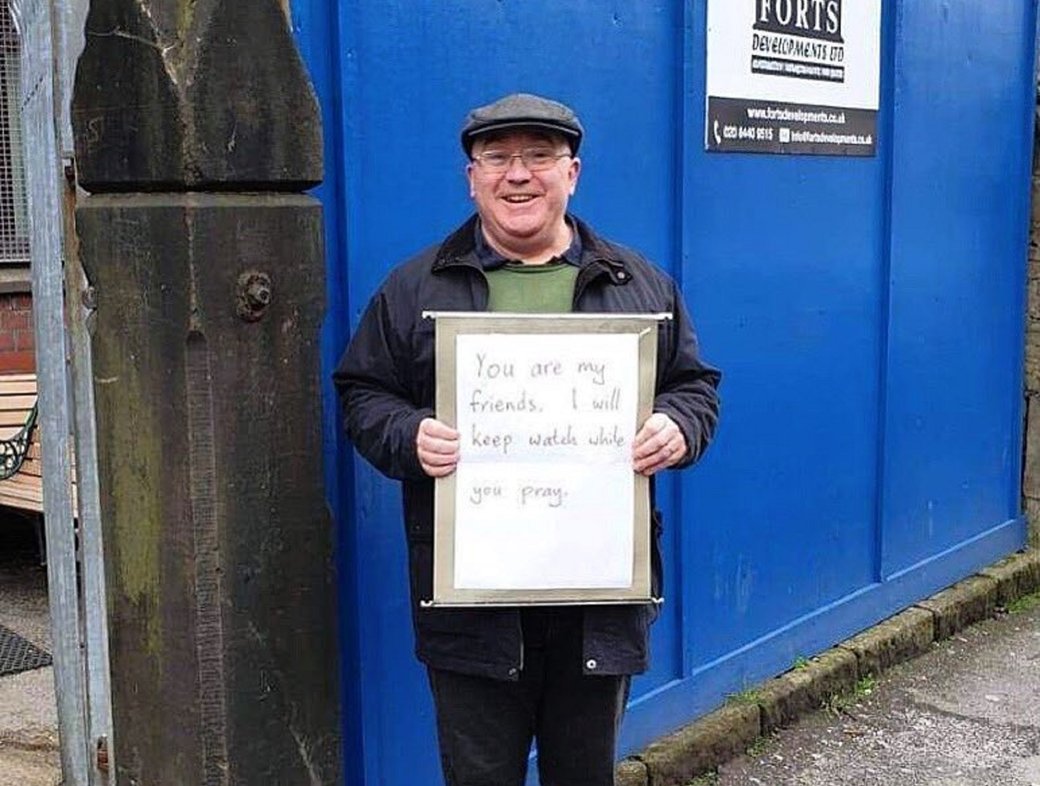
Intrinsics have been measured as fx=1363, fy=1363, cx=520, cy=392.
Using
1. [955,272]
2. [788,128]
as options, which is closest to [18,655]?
[788,128]

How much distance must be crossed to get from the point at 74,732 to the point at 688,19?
8.55ft

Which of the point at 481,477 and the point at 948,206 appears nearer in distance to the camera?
the point at 481,477

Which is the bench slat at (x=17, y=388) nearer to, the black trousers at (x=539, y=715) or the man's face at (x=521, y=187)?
the black trousers at (x=539, y=715)

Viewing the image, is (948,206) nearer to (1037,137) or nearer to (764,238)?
(1037,137)

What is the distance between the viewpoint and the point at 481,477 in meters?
2.57

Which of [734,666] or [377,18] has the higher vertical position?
[377,18]

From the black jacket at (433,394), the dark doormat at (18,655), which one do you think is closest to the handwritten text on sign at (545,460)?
the black jacket at (433,394)

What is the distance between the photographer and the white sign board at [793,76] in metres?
4.24

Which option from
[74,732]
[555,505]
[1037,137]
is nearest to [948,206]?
[1037,137]

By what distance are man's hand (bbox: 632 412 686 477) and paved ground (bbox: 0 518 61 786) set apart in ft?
7.62

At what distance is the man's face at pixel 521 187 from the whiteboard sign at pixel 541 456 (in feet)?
0.66

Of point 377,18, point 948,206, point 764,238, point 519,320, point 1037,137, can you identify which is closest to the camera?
point 519,320

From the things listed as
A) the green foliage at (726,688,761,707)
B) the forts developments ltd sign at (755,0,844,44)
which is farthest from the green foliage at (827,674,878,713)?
the forts developments ltd sign at (755,0,844,44)

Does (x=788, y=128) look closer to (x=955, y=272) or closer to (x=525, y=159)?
(x=955, y=272)
